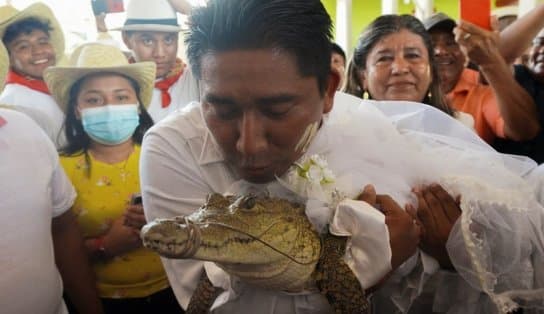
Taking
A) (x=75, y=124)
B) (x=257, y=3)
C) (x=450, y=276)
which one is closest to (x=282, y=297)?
(x=450, y=276)

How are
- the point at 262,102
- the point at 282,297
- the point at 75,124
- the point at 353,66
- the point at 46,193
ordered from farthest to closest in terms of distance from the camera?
the point at 353,66 < the point at 75,124 < the point at 46,193 < the point at 282,297 < the point at 262,102

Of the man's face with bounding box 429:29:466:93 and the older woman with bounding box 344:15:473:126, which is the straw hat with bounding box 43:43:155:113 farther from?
the man's face with bounding box 429:29:466:93

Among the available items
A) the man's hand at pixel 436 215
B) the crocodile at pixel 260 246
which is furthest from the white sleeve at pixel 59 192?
the man's hand at pixel 436 215

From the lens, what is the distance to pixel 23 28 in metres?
2.02

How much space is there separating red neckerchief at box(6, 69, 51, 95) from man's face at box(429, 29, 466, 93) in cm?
181

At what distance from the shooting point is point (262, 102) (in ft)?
2.68

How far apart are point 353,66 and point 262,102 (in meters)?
1.26

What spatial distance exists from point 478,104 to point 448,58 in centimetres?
36

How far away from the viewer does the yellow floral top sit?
1.59 meters

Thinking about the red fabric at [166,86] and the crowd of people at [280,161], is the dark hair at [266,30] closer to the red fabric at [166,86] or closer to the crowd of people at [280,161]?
the crowd of people at [280,161]

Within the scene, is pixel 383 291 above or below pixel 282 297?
below

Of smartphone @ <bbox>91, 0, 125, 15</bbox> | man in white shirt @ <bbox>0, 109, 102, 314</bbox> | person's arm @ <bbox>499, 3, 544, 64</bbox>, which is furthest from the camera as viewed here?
smartphone @ <bbox>91, 0, 125, 15</bbox>

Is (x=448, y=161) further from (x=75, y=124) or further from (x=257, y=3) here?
(x=75, y=124)

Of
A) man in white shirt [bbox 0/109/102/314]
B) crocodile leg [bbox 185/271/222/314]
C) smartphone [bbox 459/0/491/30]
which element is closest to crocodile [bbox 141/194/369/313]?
crocodile leg [bbox 185/271/222/314]
